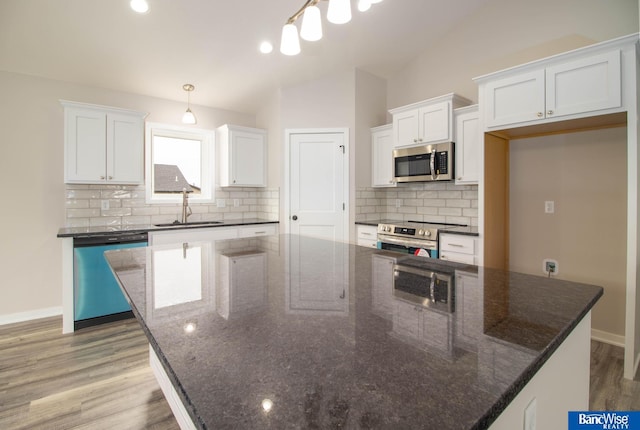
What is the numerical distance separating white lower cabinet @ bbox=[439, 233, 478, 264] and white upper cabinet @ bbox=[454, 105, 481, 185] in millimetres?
614

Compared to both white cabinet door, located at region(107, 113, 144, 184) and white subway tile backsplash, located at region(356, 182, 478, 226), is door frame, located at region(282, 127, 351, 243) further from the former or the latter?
white cabinet door, located at region(107, 113, 144, 184)

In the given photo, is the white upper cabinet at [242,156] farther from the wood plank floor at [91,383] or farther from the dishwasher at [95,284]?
the wood plank floor at [91,383]

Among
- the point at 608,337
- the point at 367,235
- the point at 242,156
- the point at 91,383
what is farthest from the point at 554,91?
the point at 91,383

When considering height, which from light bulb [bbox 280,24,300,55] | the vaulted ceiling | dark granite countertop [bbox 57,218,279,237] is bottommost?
dark granite countertop [bbox 57,218,279,237]

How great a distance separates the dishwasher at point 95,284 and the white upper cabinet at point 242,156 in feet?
5.03

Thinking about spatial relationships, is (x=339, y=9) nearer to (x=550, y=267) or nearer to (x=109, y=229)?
(x=550, y=267)

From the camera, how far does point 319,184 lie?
4.21m

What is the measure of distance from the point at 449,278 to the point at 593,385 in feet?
6.11

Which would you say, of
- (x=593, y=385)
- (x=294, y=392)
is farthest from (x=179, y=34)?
(x=593, y=385)

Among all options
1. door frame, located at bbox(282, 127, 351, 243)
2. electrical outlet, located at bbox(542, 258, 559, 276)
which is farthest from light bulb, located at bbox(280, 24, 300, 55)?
electrical outlet, located at bbox(542, 258, 559, 276)

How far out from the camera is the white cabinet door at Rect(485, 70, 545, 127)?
100 inches

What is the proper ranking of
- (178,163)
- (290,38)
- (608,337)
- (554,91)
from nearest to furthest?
1. (290,38)
2. (554,91)
3. (608,337)
4. (178,163)

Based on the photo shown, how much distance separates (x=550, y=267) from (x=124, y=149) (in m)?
4.55

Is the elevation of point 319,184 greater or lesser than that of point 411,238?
greater
